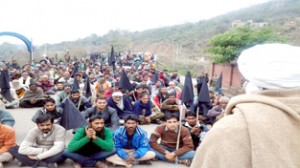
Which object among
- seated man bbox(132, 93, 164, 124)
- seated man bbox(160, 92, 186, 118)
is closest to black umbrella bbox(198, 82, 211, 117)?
seated man bbox(160, 92, 186, 118)

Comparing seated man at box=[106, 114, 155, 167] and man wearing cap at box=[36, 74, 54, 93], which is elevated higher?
man wearing cap at box=[36, 74, 54, 93]

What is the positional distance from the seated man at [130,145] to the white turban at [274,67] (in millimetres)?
4096

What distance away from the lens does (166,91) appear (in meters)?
9.43

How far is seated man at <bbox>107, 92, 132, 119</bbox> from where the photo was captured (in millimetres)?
7399

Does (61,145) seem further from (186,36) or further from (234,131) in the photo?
(186,36)

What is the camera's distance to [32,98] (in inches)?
367

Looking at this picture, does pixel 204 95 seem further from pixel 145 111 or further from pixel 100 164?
pixel 100 164

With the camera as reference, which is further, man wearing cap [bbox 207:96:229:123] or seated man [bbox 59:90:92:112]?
man wearing cap [bbox 207:96:229:123]

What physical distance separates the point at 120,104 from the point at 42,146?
9.25 feet

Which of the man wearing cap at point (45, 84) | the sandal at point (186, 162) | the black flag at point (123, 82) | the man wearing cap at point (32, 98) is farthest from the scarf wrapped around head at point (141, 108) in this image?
the man wearing cap at point (45, 84)

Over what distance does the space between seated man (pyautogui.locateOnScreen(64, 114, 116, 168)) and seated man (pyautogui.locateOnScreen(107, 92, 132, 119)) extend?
8.06 feet

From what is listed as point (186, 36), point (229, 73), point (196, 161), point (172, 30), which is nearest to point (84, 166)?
point (196, 161)

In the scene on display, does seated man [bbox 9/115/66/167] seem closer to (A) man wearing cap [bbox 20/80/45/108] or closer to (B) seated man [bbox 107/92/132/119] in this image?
(B) seated man [bbox 107/92/132/119]

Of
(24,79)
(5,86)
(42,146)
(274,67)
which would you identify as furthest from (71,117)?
(24,79)
